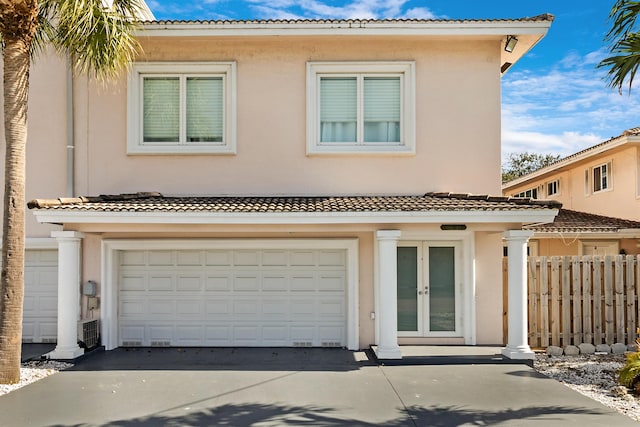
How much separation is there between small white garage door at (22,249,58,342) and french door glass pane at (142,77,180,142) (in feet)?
11.7

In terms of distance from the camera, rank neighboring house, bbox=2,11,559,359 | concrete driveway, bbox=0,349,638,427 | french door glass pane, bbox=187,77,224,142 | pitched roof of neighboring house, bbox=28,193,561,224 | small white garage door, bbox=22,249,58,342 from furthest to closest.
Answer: french door glass pane, bbox=187,77,224,142, small white garage door, bbox=22,249,58,342, neighboring house, bbox=2,11,559,359, pitched roof of neighboring house, bbox=28,193,561,224, concrete driveway, bbox=0,349,638,427

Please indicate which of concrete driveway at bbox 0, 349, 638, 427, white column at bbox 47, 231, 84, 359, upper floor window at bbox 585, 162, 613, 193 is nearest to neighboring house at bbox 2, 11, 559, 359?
white column at bbox 47, 231, 84, 359

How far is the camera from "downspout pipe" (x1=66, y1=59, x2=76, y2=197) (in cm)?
1147

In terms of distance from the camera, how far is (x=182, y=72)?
A: 11570 millimetres

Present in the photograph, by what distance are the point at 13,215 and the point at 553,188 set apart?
21.9 meters

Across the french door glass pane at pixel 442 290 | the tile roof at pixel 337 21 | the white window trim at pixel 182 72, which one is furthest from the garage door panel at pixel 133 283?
the french door glass pane at pixel 442 290

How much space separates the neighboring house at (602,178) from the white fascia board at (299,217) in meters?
9.30

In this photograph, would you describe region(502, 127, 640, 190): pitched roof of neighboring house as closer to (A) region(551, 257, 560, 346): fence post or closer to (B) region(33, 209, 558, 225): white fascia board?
(A) region(551, 257, 560, 346): fence post

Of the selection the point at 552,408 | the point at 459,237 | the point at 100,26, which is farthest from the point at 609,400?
the point at 100,26

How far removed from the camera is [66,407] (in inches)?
285

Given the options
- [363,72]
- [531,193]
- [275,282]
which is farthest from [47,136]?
[531,193]

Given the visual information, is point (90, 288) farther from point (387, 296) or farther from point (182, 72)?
point (387, 296)

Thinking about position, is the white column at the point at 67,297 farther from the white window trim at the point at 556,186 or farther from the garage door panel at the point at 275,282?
the white window trim at the point at 556,186

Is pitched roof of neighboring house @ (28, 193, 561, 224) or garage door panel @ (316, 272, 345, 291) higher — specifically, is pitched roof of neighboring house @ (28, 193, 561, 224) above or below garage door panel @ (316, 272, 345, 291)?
above
